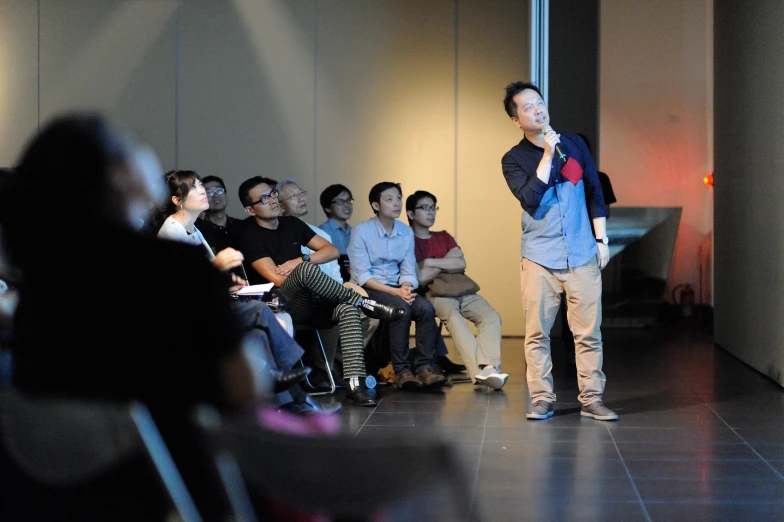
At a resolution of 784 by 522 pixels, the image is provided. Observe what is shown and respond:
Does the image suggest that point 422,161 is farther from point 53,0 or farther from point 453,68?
point 53,0

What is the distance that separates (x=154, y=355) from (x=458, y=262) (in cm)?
484

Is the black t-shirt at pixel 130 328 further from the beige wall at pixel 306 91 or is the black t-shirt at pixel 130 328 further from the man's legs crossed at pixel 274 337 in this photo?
the beige wall at pixel 306 91

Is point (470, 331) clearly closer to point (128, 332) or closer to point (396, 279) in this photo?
point (396, 279)

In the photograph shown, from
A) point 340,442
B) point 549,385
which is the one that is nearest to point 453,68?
point 549,385

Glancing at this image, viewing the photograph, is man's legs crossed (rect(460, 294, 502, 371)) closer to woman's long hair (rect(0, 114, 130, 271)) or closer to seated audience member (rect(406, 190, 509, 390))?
seated audience member (rect(406, 190, 509, 390))

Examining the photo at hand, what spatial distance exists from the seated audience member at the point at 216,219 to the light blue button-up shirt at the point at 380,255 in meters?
0.75

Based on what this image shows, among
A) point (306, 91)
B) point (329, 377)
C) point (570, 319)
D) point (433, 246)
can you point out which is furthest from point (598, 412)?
point (306, 91)

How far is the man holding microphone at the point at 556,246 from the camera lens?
4508 mm

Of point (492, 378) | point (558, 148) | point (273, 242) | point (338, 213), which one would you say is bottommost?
point (492, 378)

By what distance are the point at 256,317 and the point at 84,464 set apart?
279cm

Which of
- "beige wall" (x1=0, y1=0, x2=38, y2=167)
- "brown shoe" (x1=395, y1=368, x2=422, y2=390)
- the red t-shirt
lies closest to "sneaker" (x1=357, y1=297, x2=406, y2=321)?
"brown shoe" (x1=395, y1=368, x2=422, y2=390)

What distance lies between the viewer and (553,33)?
7598mm

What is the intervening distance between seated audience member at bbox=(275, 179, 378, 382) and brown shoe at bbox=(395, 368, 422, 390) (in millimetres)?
322

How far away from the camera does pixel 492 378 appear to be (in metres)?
5.43
